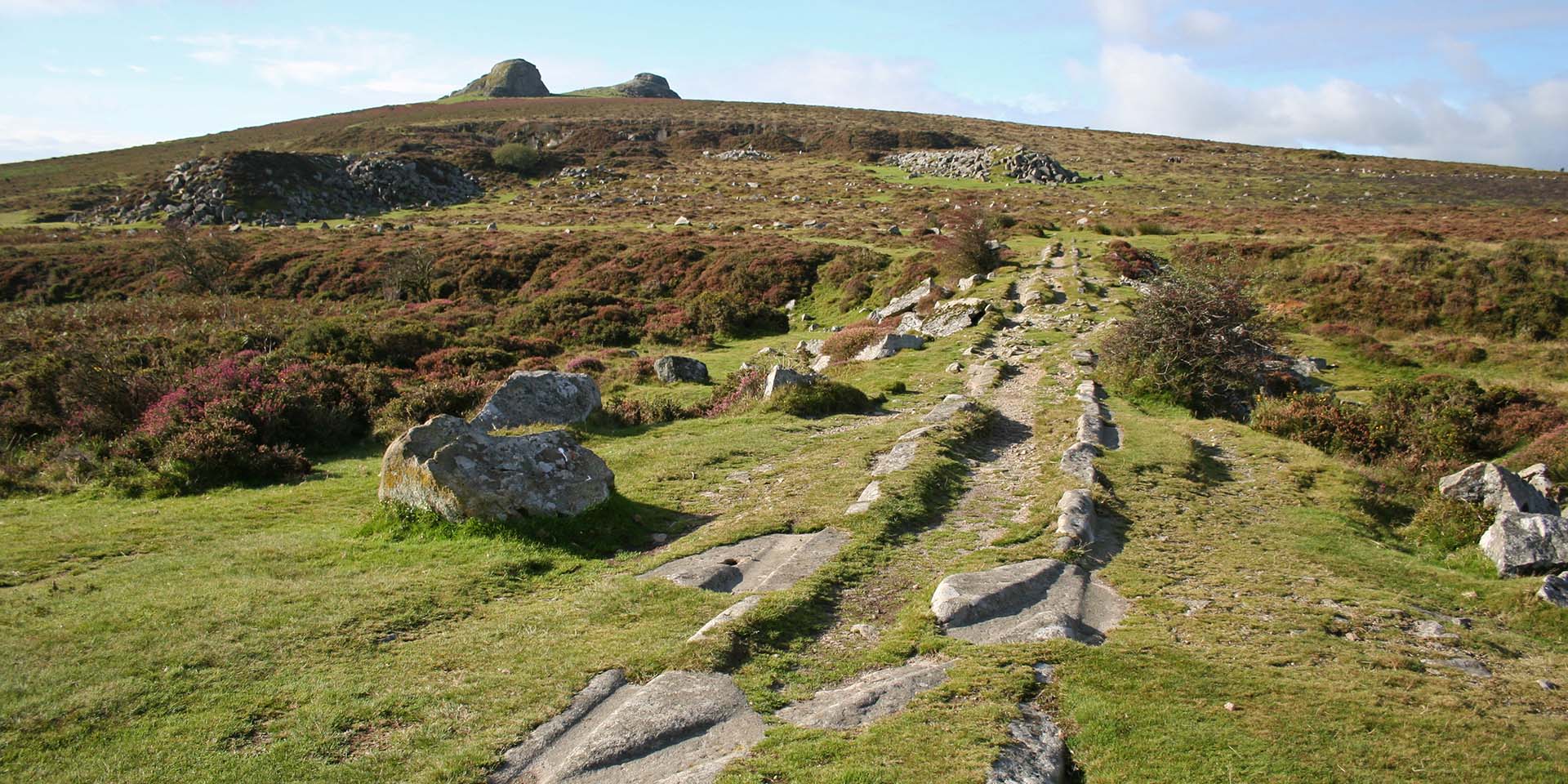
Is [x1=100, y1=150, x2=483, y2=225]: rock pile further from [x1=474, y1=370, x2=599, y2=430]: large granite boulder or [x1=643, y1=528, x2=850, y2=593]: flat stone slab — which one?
[x1=643, y1=528, x2=850, y2=593]: flat stone slab

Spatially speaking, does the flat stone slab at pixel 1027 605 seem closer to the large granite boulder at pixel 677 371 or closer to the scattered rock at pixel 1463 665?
the scattered rock at pixel 1463 665

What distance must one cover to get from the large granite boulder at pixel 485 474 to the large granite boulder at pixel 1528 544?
13.1m

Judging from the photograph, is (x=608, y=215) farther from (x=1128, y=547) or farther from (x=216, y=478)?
(x=1128, y=547)

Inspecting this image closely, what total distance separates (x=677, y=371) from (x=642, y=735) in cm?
2025

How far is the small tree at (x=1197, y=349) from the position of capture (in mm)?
21969

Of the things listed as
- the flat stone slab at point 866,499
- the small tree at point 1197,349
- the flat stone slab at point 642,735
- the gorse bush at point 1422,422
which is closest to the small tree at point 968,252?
the small tree at point 1197,349

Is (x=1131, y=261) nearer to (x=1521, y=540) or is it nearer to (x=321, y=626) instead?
(x=1521, y=540)

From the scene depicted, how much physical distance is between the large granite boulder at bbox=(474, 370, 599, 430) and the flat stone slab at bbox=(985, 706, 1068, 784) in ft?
45.5

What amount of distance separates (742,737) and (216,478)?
46.2ft

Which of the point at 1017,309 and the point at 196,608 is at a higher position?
the point at 1017,309

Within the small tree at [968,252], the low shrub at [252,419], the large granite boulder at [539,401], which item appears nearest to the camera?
the low shrub at [252,419]

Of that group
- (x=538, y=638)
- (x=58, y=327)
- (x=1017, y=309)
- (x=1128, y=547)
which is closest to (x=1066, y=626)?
(x=1128, y=547)

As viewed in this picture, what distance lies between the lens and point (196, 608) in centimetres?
899

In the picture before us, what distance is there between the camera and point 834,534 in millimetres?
11602
